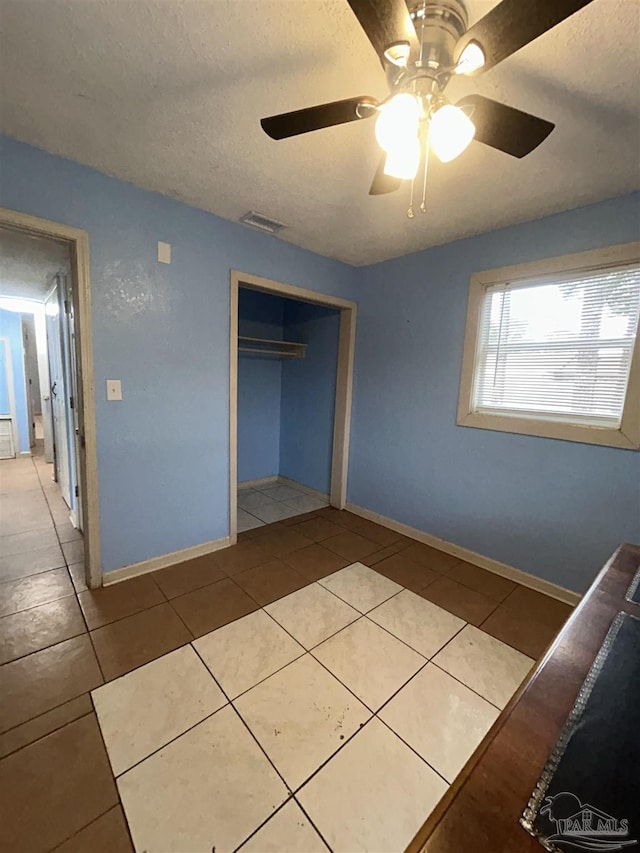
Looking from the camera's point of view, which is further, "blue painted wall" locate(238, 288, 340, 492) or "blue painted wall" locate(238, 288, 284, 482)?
"blue painted wall" locate(238, 288, 284, 482)

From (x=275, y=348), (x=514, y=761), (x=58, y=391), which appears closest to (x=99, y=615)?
(x=514, y=761)

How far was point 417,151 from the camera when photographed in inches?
43.7

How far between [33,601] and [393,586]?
2.23 metres

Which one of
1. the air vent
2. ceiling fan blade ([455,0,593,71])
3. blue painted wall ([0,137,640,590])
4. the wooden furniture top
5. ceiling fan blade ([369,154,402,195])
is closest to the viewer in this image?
the wooden furniture top

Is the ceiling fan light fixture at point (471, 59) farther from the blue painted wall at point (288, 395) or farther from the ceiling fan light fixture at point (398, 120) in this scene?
the blue painted wall at point (288, 395)

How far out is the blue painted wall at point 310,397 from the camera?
3846 millimetres

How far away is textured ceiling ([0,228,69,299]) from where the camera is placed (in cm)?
225

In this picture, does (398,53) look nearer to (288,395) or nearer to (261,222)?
(261,222)

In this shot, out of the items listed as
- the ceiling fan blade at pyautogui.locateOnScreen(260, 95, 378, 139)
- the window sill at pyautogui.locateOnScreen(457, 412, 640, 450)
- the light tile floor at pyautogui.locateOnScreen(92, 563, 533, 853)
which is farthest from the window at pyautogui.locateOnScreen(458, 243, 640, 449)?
the ceiling fan blade at pyautogui.locateOnScreen(260, 95, 378, 139)

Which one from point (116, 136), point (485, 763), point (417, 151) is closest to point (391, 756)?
point (485, 763)

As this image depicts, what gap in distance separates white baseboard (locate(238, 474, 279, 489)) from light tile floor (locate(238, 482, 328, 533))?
1cm

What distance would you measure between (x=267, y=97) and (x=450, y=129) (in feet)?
2.67

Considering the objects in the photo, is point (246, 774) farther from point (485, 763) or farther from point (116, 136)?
point (116, 136)

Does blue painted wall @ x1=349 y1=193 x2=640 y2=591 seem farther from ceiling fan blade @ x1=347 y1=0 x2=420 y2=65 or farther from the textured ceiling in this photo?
the textured ceiling
